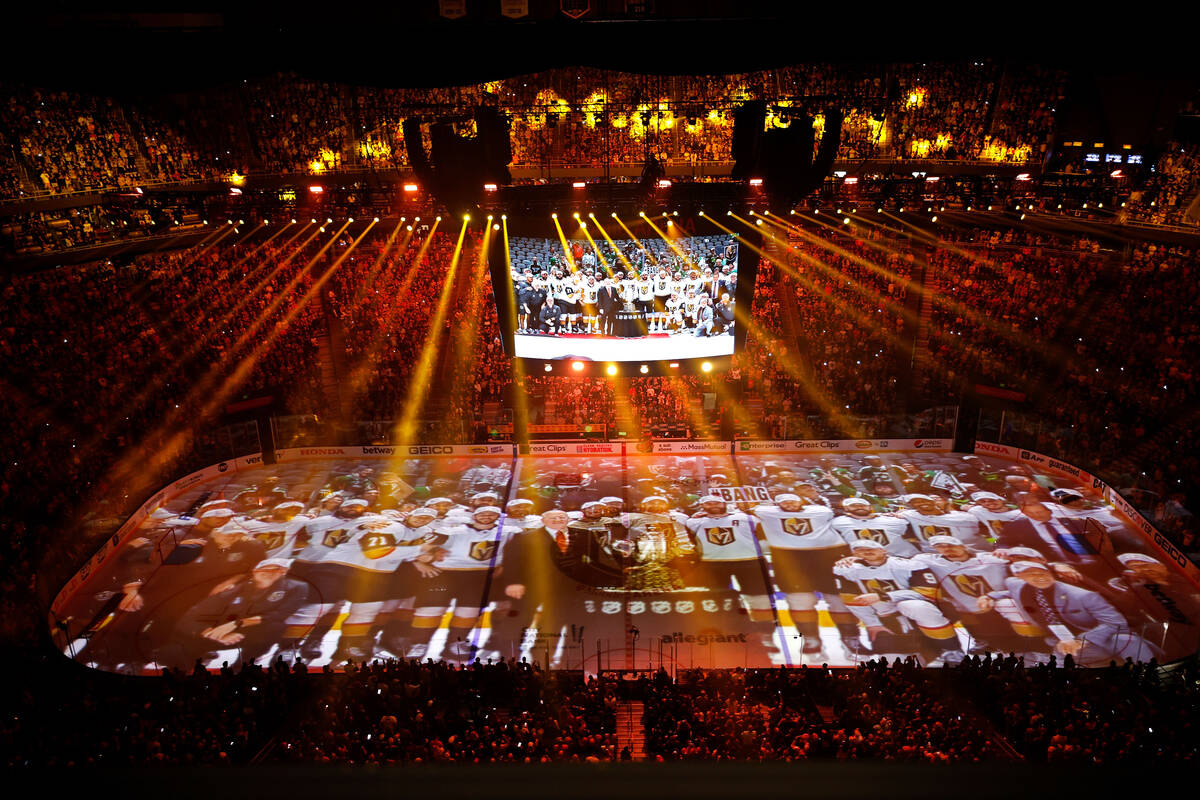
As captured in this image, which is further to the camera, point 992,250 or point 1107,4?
point 992,250

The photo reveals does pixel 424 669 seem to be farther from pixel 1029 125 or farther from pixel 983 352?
pixel 1029 125

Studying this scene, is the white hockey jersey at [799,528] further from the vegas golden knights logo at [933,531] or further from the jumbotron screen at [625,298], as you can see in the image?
the jumbotron screen at [625,298]

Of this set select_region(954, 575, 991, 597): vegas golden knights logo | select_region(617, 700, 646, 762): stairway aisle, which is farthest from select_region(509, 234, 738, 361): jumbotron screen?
select_region(617, 700, 646, 762): stairway aisle

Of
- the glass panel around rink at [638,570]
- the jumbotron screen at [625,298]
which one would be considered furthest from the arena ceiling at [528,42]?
the glass panel around rink at [638,570]

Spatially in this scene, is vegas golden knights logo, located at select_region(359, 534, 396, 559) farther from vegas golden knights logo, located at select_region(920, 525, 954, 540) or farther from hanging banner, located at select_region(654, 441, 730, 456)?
vegas golden knights logo, located at select_region(920, 525, 954, 540)

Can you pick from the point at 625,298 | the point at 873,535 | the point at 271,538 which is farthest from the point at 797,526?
the point at 271,538

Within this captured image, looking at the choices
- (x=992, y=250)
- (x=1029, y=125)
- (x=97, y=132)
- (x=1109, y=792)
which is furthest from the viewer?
(x=992, y=250)

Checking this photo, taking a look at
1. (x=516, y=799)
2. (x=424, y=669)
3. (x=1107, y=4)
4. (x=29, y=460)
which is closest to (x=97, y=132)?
(x=29, y=460)
